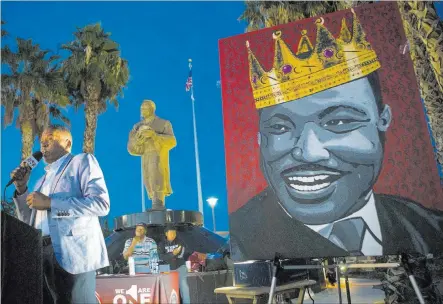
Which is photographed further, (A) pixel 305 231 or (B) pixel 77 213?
(A) pixel 305 231

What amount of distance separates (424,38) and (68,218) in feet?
12.7

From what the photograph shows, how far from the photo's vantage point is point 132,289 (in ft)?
14.8

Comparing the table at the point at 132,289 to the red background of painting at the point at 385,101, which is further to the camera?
the table at the point at 132,289

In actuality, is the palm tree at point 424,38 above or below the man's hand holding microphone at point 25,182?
above

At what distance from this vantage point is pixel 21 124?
15.2m

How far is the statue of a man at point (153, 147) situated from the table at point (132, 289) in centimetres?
572

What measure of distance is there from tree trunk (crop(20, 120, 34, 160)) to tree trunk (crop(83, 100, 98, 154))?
1932 mm

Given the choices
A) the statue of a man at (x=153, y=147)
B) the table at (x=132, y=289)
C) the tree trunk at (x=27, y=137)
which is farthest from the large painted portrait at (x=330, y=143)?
the tree trunk at (x=27, y=137)

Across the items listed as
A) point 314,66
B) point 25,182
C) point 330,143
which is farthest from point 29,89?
point 330,143

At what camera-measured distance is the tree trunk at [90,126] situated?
1587cm

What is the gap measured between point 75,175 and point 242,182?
3.83 ft

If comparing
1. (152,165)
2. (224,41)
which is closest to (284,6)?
(152,165)

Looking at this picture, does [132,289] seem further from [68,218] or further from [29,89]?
[29,89]

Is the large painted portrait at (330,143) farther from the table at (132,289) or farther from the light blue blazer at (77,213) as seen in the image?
the table at (132,289)
